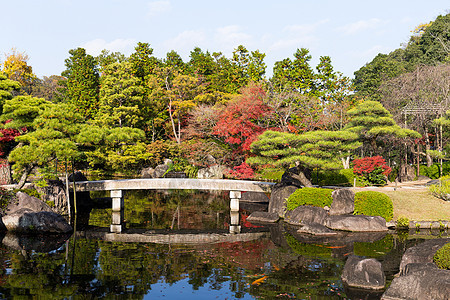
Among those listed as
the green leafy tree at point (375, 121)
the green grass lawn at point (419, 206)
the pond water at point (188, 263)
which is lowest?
the pond water at point (188, 263)

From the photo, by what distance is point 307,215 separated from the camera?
903 inches

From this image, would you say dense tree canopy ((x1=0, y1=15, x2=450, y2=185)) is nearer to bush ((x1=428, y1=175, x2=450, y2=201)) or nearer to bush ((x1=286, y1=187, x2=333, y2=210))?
bush ((x1=286, y1=187, x2=333, y2=210))

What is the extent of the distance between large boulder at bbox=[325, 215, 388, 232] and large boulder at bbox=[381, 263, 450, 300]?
8.99 metres

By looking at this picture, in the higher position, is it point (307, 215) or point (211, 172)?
point (211, 172)

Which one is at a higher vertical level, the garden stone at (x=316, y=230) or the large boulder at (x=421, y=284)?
the large boulder at (x=421, y=284)

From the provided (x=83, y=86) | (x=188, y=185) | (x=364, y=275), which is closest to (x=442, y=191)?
(x=364, y=275)

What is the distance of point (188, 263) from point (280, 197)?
35.2 ft

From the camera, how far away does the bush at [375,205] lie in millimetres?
22531

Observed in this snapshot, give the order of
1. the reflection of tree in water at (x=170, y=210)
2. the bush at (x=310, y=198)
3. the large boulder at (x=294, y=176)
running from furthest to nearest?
the large boulder at (x=294, y=176) < the reflection of tree in water at (x=170, y=210) < the bush at (x=310, y=198)

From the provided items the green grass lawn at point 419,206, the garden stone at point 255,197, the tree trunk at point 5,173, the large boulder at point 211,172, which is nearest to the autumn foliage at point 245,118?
the garden stone at point 255,197

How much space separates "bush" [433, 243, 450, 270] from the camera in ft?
42.2

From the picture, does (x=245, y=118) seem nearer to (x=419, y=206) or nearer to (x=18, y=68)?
(x=419, y=206)

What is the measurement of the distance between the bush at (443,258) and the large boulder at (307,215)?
9274 mm

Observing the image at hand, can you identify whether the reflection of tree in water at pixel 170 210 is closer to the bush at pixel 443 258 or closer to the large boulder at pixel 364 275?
the large boulder at pixel 364 275
